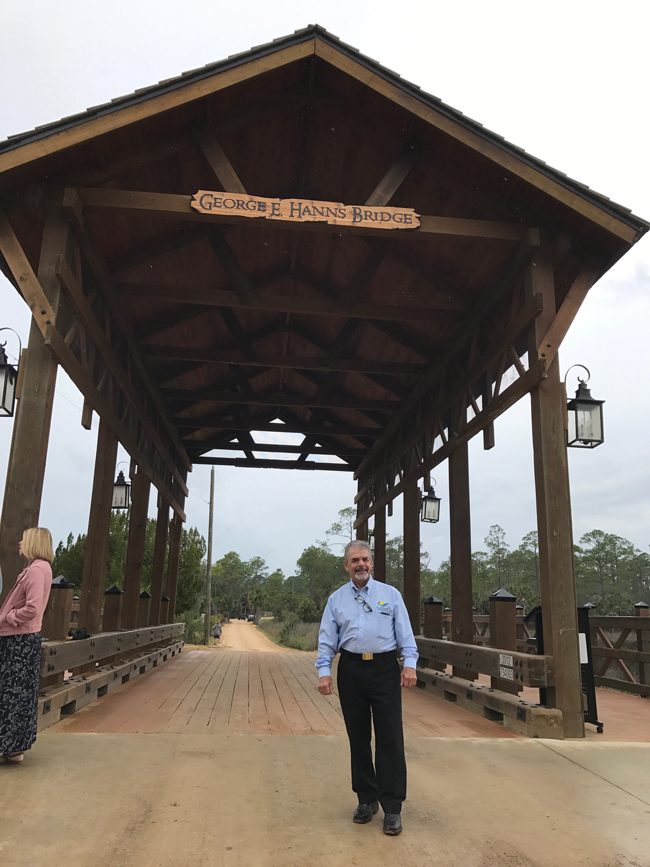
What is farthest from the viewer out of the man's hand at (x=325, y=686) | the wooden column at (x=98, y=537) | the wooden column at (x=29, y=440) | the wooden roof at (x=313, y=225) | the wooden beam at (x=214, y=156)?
the wooden column at (x=98, y=537)

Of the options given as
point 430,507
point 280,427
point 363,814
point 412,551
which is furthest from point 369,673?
point 280,427

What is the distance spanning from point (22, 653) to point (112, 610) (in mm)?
5056

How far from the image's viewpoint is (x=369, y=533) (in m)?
16.1

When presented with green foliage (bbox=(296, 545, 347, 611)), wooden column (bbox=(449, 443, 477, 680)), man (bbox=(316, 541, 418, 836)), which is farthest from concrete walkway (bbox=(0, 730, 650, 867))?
green foliage (bbox=(296, 545, 347, 611))

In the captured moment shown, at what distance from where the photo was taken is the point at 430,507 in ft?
36.8

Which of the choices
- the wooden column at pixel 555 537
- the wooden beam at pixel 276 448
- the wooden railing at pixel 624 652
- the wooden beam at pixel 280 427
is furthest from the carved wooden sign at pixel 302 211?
the wooden beam at pixel 276 448

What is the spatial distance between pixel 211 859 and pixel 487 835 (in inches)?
48.8

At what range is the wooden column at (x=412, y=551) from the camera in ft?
33.9

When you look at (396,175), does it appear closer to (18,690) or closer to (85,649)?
(18,690)

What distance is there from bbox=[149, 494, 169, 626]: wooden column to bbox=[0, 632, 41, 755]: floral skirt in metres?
8.12

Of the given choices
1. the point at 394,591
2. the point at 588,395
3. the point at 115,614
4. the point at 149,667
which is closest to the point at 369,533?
the point at 149,667

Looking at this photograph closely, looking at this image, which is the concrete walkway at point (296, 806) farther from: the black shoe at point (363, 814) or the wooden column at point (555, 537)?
the wooden column at point (555, 537)

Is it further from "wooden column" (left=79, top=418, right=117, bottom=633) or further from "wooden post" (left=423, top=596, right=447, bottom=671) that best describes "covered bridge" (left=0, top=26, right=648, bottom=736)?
"wooden post" (left=423, top=596, right=447, bottom=671)

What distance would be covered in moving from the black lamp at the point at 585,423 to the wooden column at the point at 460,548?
216 centimetres
